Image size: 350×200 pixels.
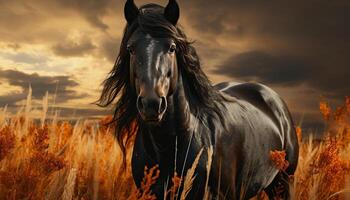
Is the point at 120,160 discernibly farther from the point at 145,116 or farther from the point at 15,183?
the point at 145,116

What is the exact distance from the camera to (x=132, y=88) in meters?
3.43

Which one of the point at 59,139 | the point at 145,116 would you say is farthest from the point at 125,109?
the point at 59,139

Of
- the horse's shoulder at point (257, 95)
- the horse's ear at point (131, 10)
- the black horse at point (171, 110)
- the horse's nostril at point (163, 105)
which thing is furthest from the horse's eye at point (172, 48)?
the horse's shoulder at point (257, 95)

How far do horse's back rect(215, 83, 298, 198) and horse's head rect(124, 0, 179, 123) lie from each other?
1.28 metres

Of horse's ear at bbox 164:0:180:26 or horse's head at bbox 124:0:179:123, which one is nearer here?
horse's head at bbox 124:0:179:123

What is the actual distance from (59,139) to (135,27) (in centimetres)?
216

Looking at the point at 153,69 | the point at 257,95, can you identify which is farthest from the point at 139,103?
the point at 257,95

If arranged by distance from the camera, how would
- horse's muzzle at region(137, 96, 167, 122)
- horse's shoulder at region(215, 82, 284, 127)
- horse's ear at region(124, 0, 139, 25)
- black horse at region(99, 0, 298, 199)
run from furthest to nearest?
1. horse's shoulder at region(215, 82, 284, 127)
2. horse's ear at region(124, 0, 139, 25)
3. black horse at region(99, 0, 298, 199)
4. horse's muzzle at region(137, 96, 167, 122)

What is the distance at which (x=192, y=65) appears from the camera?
363 cm

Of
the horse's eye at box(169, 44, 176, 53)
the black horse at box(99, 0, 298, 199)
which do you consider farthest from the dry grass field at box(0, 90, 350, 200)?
the horse's eye at box(169, 44, 176, 53)

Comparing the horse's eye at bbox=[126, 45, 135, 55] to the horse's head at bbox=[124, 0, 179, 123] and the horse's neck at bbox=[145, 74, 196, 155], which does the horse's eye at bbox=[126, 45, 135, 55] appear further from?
the horse's neck at bbox=[145, 74, 196, 155]

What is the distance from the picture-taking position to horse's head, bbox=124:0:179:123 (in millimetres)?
2934

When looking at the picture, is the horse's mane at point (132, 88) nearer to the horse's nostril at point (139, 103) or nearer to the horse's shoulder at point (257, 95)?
the horse's nostril at point (139, 103)

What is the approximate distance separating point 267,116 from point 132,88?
2.25 m
